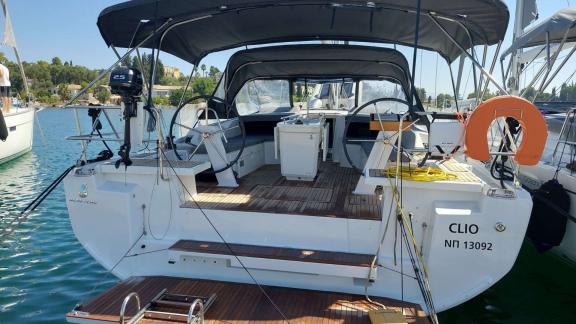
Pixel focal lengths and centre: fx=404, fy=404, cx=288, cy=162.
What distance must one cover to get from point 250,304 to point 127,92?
2.05m

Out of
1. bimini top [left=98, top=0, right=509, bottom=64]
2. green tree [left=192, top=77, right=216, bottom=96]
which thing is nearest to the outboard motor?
bimini top [left=98, top=0, right=509, bottom=64]

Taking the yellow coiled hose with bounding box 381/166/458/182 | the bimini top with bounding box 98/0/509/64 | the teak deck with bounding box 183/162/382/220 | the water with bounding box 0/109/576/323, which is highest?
the bimini top with bounding box 98/0/509/64

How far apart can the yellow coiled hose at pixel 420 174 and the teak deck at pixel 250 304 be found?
915 mm

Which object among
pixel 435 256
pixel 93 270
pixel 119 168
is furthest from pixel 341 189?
pixel 93 270

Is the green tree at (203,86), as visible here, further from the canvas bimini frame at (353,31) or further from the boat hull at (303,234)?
the boat hull at (303,234)

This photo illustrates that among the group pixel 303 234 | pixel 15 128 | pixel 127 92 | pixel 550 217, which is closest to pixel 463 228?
pixel 303 234

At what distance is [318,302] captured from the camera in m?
2.88

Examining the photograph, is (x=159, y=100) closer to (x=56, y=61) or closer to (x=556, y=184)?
(x=556, y=184)

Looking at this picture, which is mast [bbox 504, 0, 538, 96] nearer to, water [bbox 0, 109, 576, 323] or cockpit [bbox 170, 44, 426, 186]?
cockpit [bbox 170, 44, 426, 186]

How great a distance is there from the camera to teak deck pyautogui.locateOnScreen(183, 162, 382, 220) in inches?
135

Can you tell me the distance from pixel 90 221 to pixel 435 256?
2.86 metres

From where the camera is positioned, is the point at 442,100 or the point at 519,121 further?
the point at 442,100

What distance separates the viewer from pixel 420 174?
315cm

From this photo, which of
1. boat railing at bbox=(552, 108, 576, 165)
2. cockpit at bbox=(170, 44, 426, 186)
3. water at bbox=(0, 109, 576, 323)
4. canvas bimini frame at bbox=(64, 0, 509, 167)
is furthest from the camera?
cockpit at bbox=(170, 44, 426, 186)
